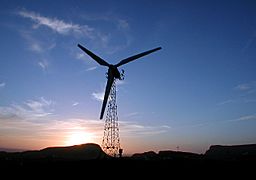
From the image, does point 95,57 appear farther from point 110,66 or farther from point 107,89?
point 107,89

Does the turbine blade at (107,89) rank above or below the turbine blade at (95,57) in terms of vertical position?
below

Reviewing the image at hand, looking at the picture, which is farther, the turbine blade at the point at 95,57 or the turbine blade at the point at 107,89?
the turbine blade at the point at 95,57

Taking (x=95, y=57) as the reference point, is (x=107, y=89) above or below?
below

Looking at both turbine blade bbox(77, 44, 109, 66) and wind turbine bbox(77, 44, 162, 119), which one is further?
turbine blade bbox(77, 44, 109, 66)

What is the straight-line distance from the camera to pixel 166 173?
50531mm

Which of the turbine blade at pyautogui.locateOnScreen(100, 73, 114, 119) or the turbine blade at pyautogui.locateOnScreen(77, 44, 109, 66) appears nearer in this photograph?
the turbine blade at pyautogui.locateOnScreen(100, 73, 114, 119)

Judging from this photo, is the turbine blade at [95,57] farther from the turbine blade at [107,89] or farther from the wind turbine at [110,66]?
the turbine blade at [107,89]

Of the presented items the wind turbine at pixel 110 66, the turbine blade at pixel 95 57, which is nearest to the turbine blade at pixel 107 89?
the wind turbine at pixel 110 66

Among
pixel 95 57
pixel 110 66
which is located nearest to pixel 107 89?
pixel 110 66

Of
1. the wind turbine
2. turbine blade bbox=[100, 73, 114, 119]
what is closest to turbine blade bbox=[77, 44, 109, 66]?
the wind turbine

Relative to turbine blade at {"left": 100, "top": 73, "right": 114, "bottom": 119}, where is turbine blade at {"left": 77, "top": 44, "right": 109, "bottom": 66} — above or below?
above

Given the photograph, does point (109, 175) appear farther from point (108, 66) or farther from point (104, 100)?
point (108, 66)

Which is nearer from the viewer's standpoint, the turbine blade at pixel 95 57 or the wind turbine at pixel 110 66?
the wind turbine at pixel 110 66

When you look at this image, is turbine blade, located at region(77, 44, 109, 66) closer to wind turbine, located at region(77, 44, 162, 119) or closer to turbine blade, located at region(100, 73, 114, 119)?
wind turbine, located at region(77, 44, 162, 119)
